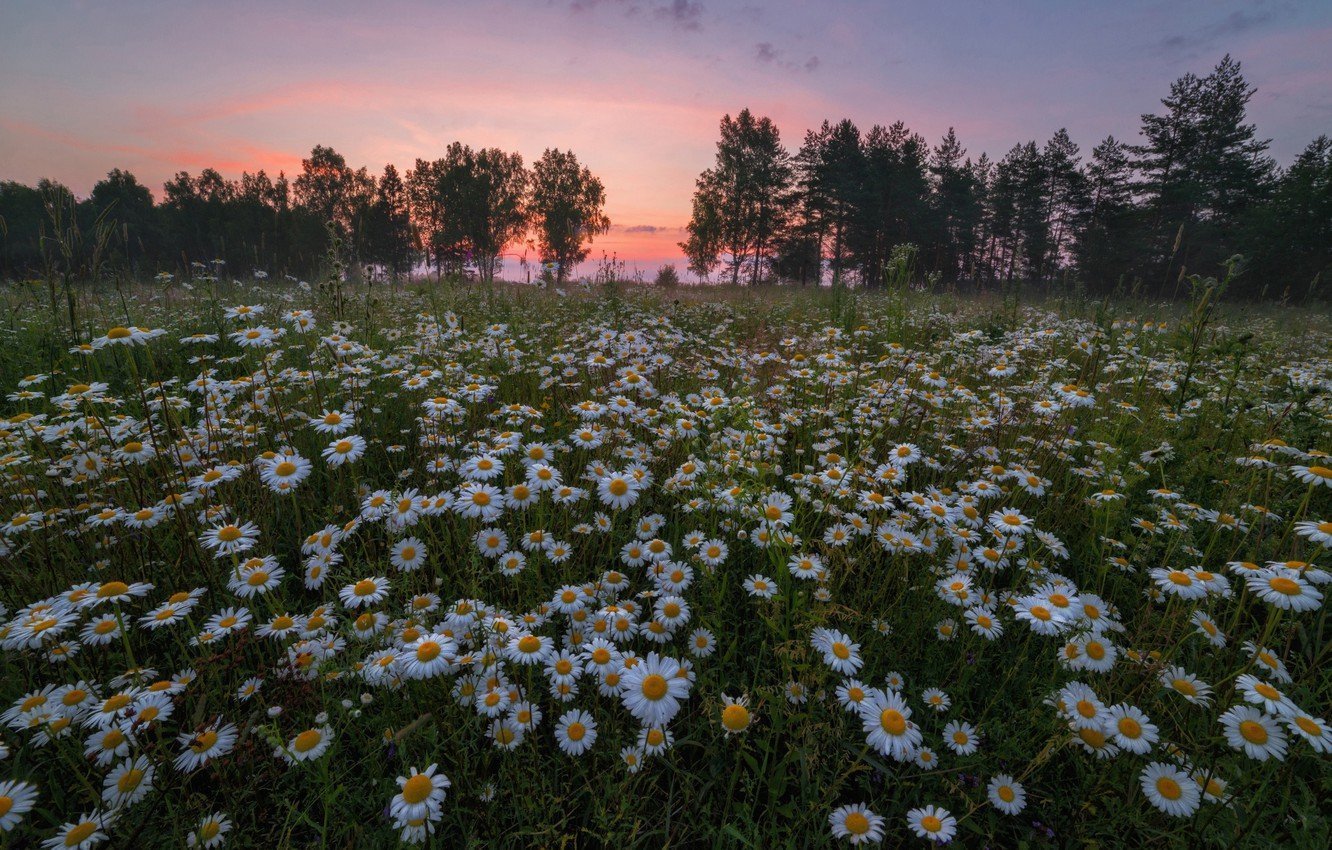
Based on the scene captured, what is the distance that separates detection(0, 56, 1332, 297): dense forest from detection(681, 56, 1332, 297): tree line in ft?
0.40

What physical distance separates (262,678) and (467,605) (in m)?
0.86

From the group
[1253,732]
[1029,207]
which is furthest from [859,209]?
[1253,732]

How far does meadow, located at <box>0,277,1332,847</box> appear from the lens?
1.45 m

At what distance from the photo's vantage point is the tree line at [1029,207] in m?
26.2

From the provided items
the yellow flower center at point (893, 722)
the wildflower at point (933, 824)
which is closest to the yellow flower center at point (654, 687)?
the yellow flower center at point (893, 722)

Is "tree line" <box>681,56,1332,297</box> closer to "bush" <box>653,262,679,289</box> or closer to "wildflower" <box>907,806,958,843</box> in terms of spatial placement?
"bush" <box>653,262,679,289</box>

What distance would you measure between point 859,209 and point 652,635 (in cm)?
4340

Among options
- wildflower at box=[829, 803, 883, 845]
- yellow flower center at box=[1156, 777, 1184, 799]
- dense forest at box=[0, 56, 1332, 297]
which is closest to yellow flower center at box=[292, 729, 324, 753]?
wildflower at box=[829, 803, 883, 845]

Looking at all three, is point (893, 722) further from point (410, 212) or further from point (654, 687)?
point (410, 212)

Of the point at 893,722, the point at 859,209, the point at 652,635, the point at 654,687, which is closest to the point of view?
the point at 654,687

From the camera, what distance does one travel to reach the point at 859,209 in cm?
3850

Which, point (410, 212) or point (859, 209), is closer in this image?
point (859, 209)

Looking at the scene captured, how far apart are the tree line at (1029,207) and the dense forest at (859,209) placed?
0.12 m

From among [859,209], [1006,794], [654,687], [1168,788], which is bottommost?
[1006,794]
